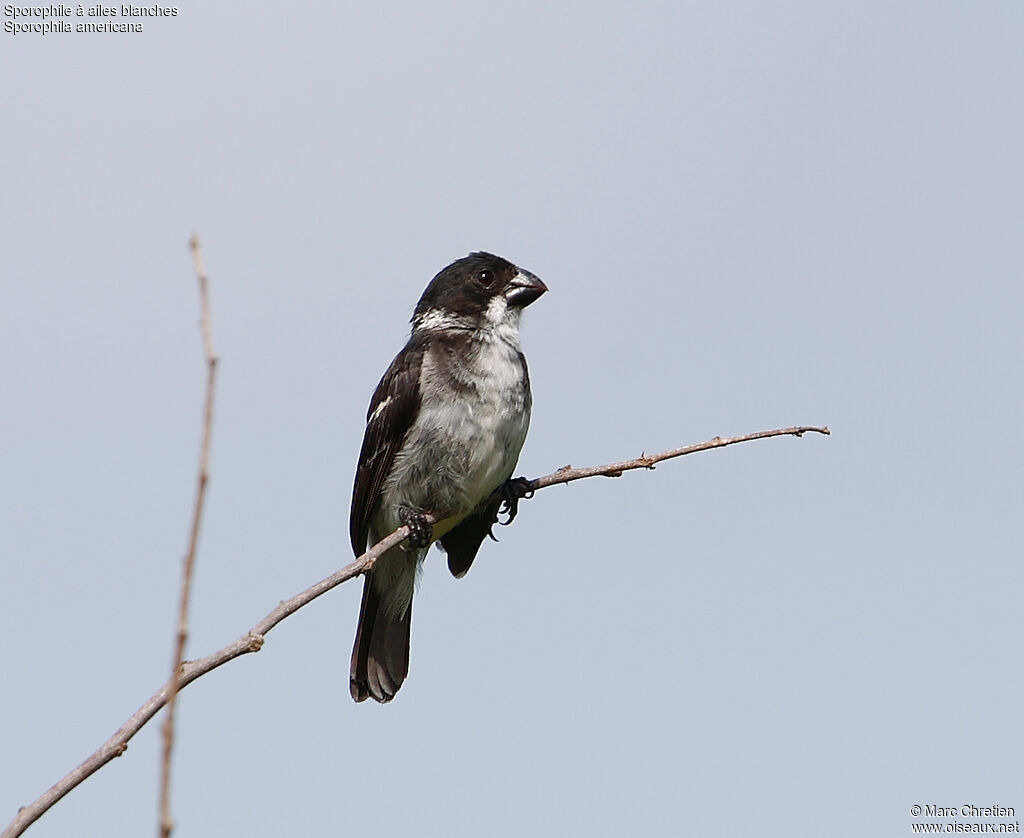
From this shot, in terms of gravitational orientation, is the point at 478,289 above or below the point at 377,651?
above

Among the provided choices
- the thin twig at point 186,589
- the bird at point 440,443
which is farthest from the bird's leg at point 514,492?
the thin twig at point 186,589

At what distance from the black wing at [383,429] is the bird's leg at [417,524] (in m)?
0.28

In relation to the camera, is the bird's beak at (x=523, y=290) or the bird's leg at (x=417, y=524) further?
the bird's beak at (x=523, y=290)

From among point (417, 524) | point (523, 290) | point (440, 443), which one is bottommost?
point (417, 524)

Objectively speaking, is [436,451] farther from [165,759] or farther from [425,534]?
[165,759]

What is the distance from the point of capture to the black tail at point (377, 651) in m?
8.62

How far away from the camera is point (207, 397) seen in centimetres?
213

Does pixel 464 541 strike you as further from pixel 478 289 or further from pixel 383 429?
pixel 478 289

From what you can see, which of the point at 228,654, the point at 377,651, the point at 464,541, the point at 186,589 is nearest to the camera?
the point at 186,589

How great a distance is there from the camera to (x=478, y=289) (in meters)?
8.34

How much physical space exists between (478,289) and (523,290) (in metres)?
0.29

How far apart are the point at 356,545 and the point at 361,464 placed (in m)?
0.55

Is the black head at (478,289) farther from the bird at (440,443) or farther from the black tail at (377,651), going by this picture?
the black tail at (377,651)

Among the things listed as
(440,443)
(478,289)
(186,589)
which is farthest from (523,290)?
(186,589)
